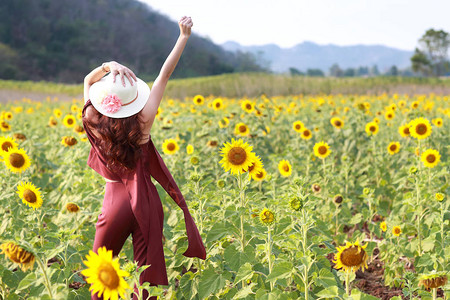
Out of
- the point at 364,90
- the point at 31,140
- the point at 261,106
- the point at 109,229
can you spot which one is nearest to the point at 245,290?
the point at 109,229

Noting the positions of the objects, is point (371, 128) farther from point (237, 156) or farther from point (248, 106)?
point (237, 156)

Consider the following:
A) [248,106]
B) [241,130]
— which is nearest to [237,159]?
[241,130]

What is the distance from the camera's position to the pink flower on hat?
212cm

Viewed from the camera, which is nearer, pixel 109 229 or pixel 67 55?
pixel 109 229

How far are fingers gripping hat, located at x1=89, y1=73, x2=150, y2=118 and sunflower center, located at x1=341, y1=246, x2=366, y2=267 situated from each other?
119cm

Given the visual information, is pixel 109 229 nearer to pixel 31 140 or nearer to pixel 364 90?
pixel 31 140

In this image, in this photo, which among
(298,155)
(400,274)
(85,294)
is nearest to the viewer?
(85,294)

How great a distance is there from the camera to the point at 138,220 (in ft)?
7.39

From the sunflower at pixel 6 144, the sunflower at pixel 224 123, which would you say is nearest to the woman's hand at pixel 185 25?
the sunflower at pixel 6 144

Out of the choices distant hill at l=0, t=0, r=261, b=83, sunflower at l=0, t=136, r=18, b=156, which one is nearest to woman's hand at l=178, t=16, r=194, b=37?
sunflower at l=0, t=136, r=18, b=156

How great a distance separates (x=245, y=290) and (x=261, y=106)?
4.32m

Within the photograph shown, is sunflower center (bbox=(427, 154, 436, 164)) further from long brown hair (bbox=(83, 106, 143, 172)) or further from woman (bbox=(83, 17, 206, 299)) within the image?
long brown hair (bbox=(83, 106, 143, 172))

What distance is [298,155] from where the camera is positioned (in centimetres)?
468

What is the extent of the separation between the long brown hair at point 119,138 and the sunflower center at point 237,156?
1.81 feet
